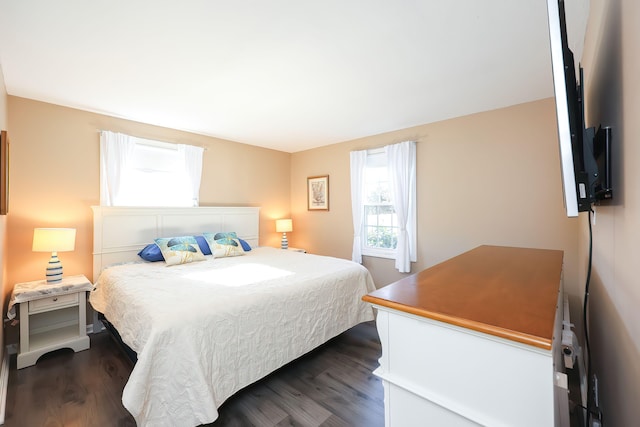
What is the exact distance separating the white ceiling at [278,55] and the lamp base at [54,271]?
1576 mm

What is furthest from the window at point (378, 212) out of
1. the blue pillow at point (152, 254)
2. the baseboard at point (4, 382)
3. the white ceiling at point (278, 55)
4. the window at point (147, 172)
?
the baseboard at point (4, 382)

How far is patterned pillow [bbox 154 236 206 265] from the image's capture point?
289cm

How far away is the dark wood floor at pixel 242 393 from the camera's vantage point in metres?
1.72

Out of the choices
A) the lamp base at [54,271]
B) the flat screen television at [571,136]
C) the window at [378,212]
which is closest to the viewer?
the flat screen television at [571,136]

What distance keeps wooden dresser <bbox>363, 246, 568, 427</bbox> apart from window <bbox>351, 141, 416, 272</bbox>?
8.38ft

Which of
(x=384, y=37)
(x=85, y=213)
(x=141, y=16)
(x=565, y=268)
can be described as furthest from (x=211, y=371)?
(x=565, y=268)

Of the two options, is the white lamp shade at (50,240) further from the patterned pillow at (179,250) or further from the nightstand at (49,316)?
the patterned pillow at (179,250)

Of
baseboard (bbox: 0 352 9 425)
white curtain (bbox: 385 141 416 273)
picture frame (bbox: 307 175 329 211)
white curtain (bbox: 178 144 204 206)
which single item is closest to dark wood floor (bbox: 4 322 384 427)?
baseboard (bbox: 0 352 9 425)

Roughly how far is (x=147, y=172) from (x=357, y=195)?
2873 millimetres

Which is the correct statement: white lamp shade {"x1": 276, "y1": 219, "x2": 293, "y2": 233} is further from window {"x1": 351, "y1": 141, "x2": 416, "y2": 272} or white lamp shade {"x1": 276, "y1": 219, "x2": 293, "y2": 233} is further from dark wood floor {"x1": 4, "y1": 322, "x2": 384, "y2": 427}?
dark wood floor {"x1": 4, "y1": 322, "x2": 384, "y2": 427}

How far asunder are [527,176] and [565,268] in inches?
39.0

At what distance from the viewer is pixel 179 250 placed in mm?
2996

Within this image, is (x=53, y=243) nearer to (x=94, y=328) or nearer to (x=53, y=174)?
(x=53, y=174)

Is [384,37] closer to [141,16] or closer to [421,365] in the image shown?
[141,16]
